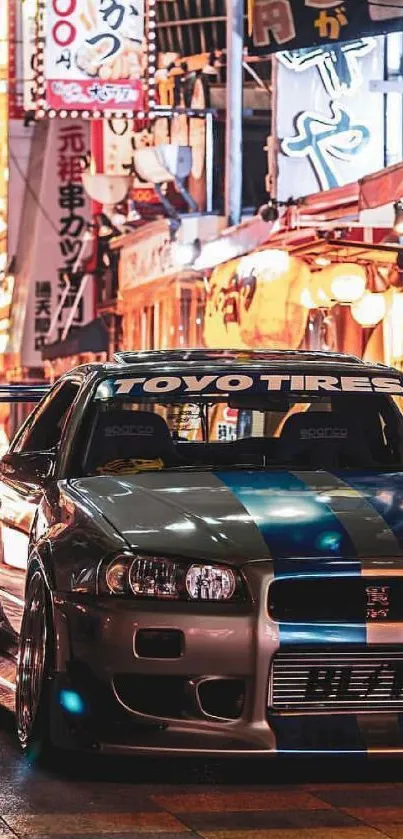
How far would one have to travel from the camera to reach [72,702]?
21.6ft

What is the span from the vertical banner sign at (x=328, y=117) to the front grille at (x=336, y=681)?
21464mm

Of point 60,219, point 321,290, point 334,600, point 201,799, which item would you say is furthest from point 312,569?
point 60,219

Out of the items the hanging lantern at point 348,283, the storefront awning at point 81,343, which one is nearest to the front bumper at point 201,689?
the hanging lantern at point 348,283

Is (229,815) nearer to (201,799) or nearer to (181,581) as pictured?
(201,799)

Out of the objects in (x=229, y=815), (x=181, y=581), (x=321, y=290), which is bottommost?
(x=321, y=290)

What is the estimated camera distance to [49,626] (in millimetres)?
6852

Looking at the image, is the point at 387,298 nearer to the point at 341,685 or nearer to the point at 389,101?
the point at 389,101

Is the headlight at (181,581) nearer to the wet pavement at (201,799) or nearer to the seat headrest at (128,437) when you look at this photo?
the wet pavement at (201,799)

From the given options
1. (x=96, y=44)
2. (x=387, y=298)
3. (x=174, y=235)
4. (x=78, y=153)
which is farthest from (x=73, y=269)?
(x=387, y=298)

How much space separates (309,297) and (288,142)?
537 cm

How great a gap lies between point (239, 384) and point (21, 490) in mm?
1000

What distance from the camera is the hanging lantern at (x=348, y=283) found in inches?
867

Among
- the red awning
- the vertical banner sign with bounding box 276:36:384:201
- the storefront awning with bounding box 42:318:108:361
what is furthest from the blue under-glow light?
the storefront awning with bounding box 42:318:108:361

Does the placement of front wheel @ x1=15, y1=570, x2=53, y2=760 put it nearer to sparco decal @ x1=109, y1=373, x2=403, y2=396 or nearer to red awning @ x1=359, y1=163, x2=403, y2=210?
sparco decal @ x1=109, y1=373, x2=403, y2=396
